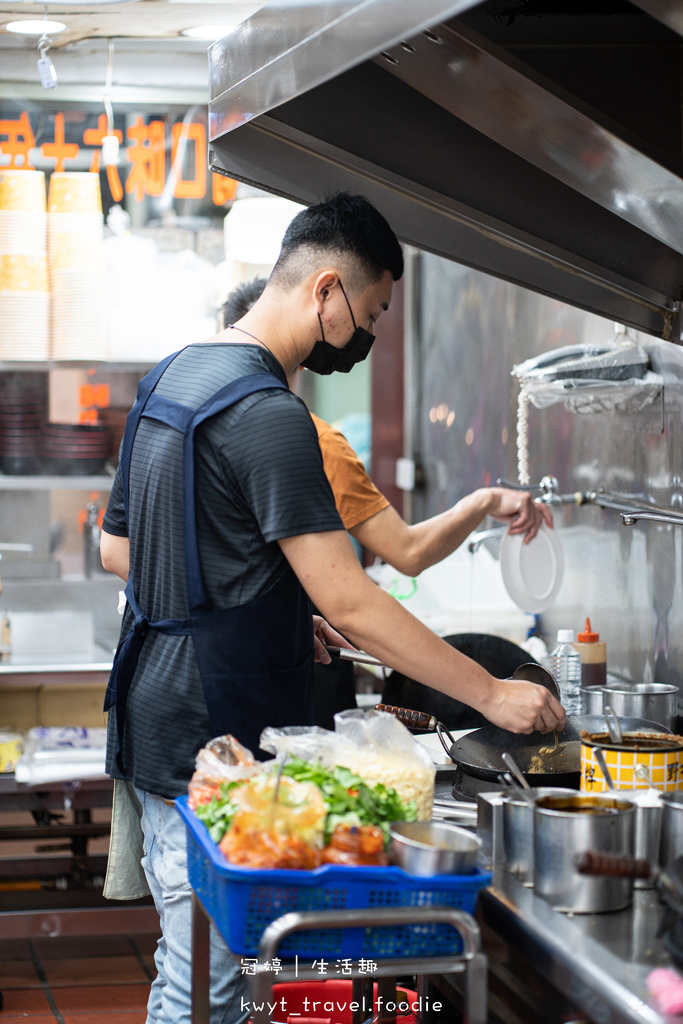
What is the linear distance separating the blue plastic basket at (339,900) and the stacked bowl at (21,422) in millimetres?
2700

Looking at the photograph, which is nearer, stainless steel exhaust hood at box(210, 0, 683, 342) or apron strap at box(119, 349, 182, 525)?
stainless steel exhaust hood at box(210, 0, 683, 342)

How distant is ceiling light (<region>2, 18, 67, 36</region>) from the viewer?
137 inches

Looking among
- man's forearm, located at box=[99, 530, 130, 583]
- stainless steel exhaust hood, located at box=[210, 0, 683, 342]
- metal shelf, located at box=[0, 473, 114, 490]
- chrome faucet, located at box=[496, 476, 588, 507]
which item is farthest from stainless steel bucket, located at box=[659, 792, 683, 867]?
→ metal shelf, located at box=[0, 473, 114, 490]

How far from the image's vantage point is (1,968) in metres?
3.37

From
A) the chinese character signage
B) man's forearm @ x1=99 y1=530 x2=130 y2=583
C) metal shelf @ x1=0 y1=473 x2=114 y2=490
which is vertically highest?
the chinese character signage

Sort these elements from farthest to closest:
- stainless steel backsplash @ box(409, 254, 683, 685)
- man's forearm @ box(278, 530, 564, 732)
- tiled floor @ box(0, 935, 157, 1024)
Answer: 1. tiled floor @ box(0, 935, 157, 1024)
2. stainless steel backsplash @ box(409, 254, 683, 685)
3. man's forearm @ box(278, 530, 564, 732)

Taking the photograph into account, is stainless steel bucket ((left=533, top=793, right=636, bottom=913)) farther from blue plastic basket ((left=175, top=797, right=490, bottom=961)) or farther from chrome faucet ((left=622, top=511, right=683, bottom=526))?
chrome faucet ((left=622, top=511, right=683, bottom=526))

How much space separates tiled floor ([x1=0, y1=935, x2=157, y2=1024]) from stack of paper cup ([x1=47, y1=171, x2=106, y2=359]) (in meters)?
1.95

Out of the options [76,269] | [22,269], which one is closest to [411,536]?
[76,269]

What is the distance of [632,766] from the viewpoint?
5.01 ft

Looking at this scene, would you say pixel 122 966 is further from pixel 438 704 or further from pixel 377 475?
pixel 377 475

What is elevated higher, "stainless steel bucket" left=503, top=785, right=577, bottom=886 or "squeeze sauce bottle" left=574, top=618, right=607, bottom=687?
"squeeze sauce bottle" left=574, top=618, right=607, bottom=687

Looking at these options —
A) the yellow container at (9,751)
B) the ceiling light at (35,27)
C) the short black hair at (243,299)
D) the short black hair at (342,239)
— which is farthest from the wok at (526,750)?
the ceiling light at (35,27)

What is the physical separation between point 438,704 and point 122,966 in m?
1.52
